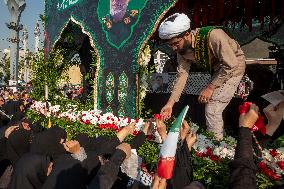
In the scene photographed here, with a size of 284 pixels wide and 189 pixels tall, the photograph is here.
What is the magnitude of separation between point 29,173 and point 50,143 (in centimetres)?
87

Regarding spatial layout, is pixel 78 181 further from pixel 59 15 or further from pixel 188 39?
pixel 59 15

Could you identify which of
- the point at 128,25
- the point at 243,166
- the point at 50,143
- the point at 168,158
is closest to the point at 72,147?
the point at 50,143

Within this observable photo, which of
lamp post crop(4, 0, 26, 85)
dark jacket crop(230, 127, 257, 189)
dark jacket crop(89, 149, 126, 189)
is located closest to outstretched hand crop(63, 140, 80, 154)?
dark jacket crop(89, 149, 126, 189)

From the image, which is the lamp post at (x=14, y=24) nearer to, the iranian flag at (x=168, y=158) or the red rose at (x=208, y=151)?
the red rose at (x=208, y=151)

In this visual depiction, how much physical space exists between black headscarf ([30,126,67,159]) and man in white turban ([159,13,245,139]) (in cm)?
142

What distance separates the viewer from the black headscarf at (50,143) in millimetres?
5047

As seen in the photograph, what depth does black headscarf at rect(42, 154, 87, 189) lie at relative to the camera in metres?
3.66

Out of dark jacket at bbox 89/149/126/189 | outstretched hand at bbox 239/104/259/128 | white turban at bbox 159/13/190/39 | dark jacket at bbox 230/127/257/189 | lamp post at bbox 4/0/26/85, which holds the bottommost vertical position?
dark jacket at bbox 89/149/126/189

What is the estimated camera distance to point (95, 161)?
4.18 m

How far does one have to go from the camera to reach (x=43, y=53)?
11.8 metres

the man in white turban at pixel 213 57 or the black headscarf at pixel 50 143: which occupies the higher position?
the man in white turban at pixel 213 57

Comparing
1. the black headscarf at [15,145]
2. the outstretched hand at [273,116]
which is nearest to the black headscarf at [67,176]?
the outstretched hand at [273,116]

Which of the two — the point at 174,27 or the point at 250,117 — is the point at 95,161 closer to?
the point at 174,27

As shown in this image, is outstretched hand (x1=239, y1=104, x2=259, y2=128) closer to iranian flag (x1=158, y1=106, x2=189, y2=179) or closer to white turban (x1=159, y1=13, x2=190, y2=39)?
iranian flag (x1=158, y1=106, x2=189, y2=179)
